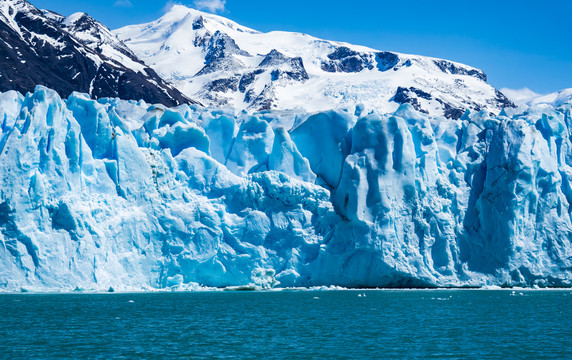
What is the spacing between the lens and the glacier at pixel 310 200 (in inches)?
1416

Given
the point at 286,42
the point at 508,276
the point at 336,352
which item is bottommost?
the point at 336,352

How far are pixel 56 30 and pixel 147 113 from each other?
61122 millimetres

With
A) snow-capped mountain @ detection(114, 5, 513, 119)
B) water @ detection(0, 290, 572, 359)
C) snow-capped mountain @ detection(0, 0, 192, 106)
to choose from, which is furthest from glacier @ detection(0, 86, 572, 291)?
snow-capped mountain @ detection(114, 5, 513, 119)

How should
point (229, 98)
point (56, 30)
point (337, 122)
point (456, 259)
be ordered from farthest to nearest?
1. point (229, 98)
2. point (56, 30)
3. point (337, 122)
4. point (456, 259)

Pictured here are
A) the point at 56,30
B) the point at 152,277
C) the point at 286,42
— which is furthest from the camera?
the point at 286,42

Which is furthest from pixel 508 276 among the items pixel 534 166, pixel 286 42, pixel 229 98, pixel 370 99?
pixel 286 42

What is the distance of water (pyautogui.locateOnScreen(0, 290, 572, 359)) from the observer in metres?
18.5

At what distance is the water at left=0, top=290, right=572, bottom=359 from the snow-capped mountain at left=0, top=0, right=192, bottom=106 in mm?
57587

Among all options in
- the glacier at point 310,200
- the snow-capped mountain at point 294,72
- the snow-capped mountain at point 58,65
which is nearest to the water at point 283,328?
the glacier at point 310,200

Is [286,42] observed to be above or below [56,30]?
above

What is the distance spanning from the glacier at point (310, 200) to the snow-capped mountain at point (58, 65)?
Result: 4719 centimetres

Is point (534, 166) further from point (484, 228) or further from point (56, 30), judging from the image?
point (56, 30)

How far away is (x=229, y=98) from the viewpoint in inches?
4985

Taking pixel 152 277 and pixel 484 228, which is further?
pixel 484 228
